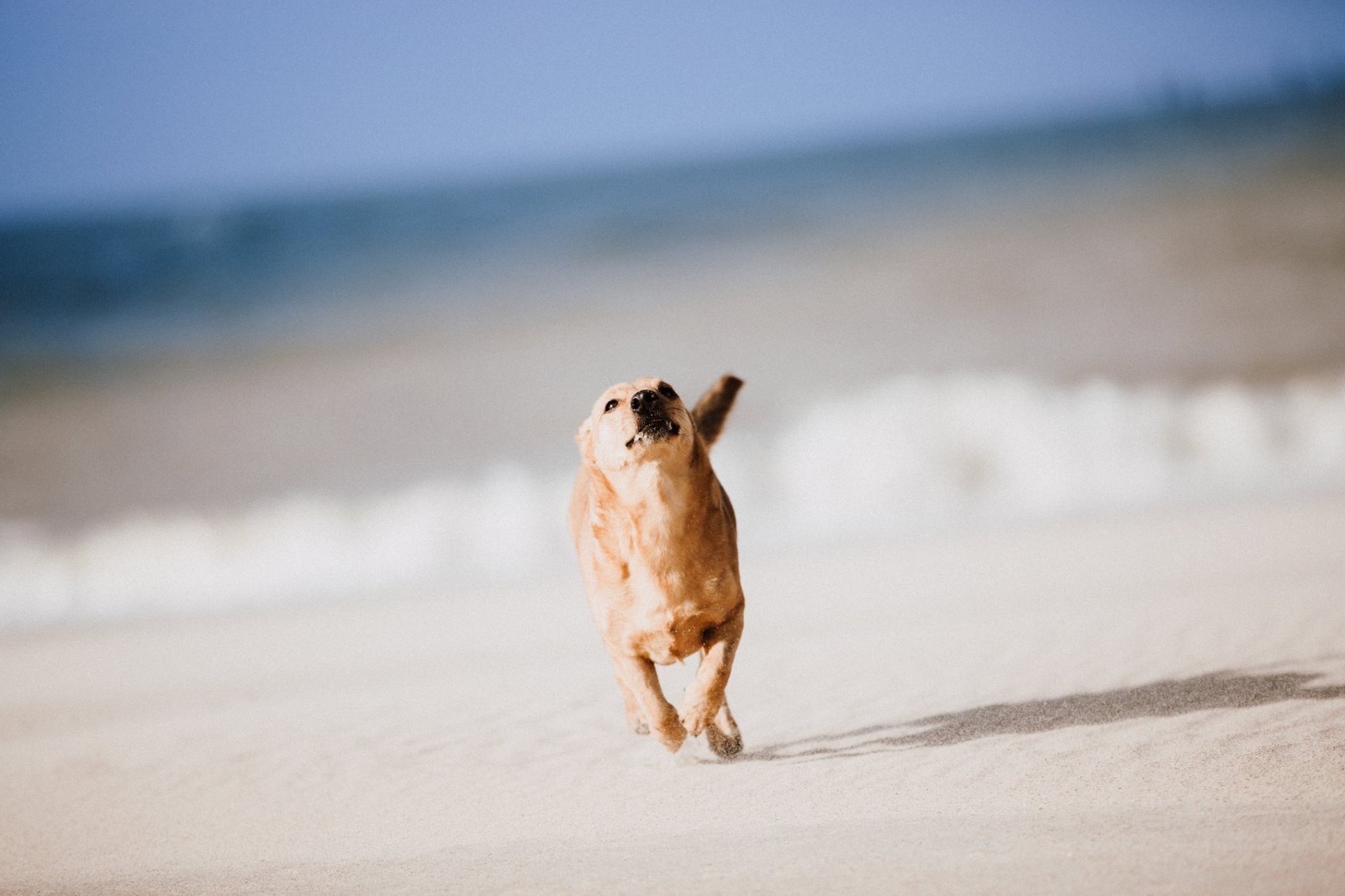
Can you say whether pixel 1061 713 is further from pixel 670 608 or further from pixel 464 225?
pixel 464 225

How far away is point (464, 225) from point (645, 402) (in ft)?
64.7

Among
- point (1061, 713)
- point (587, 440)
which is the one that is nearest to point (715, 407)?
point (587, 440)

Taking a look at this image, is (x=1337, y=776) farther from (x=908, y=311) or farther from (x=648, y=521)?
(x=908, y=311)

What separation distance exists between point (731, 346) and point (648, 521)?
1161 cm

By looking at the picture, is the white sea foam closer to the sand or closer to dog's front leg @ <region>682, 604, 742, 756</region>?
the sand

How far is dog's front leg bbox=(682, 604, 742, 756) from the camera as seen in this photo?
3.93 m

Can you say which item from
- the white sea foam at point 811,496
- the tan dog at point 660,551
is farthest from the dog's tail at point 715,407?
the white sea foam at point 811,496

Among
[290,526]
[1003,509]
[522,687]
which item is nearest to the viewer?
[522,687]

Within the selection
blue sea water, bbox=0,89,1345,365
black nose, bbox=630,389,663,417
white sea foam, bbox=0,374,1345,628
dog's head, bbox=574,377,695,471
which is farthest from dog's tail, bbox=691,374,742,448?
blue sea water, bbox=0,89,1345,365

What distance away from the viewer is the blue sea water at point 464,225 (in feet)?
60.0

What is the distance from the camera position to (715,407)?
16.4ft

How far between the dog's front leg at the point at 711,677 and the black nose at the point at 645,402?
778 mm

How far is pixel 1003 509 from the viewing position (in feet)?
30.7

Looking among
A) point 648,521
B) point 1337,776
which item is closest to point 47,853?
point 648,521
